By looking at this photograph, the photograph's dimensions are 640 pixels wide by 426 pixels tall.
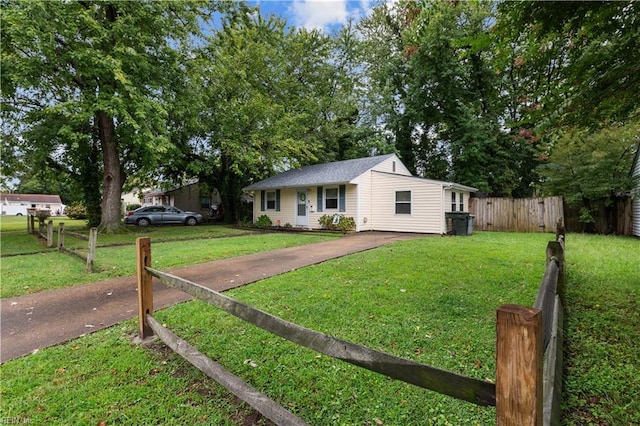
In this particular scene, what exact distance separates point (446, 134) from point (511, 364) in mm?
22969

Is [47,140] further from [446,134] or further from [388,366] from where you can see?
[446,134]

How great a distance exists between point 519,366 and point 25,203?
7867cm

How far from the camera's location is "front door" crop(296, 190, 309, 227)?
643 inches

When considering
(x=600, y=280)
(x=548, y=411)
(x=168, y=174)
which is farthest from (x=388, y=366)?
(x=168, y=174)

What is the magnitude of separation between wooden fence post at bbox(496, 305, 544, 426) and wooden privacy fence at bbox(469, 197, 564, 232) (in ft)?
50.8

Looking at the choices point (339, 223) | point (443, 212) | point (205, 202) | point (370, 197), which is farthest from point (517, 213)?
→ point (205, 202)

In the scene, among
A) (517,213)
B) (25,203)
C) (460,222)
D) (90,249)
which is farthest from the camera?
(25,203)

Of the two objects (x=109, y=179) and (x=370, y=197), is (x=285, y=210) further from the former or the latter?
(x=109, y=179)

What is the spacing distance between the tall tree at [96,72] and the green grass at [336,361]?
961 cm

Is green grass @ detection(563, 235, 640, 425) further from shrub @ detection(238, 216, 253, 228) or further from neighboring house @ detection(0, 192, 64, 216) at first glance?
neighboring house @ detection(0, 192, 64, 216)

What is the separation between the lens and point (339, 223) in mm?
14734

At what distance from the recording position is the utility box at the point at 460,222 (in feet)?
41.2

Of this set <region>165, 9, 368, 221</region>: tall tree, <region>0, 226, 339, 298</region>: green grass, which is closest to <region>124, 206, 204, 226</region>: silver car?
<region>165, 9, 368, 221</region>: tall tree

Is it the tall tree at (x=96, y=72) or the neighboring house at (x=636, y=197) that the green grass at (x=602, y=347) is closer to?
the neighboring house at (x=636, y=197)
